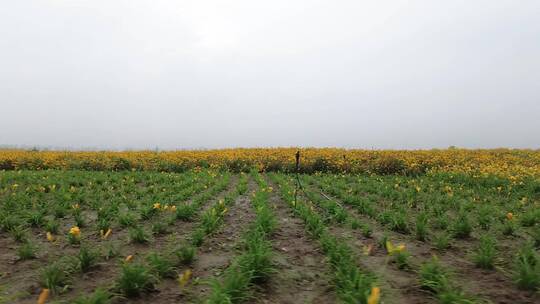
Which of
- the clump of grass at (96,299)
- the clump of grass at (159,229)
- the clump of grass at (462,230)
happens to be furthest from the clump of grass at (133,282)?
the clump of grass at (462,230)

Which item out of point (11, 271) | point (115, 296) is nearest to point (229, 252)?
point (115, 296)

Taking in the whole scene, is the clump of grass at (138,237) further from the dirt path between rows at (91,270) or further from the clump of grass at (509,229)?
the clump of grass at (509,229)

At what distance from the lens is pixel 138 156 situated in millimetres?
19266

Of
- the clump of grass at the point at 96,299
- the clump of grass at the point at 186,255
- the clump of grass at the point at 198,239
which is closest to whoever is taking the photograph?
the clump of grass at the point at 96,299

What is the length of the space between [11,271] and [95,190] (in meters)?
6.04

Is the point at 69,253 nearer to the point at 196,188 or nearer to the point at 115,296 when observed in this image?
the point at 115,296

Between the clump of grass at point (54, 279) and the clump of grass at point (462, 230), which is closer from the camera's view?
the clump of grass at point (54, 279)

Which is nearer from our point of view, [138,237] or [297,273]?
[297,273]

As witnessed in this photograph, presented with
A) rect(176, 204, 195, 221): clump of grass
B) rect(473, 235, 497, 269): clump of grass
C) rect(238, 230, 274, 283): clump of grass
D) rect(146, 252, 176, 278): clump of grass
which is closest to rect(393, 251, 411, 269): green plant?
rect(473, 235, 497, 269): clump of grass

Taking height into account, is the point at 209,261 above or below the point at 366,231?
below

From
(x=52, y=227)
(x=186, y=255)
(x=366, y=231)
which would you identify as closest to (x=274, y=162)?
(x=366, y=231)

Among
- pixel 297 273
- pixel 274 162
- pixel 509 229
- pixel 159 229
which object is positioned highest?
pixel 274 162

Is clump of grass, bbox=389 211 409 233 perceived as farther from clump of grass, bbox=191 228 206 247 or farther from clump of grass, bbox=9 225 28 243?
clump of grass, bbox=9 225 28 243

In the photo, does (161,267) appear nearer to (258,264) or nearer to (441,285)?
(258,264)
